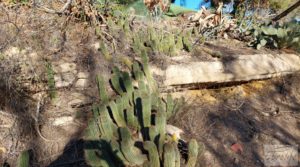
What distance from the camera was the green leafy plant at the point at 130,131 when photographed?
2814 millimetres

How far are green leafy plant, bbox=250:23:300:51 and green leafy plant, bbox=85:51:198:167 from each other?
9.08ft

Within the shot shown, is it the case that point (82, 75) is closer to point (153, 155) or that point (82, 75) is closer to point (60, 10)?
point (60, 10)

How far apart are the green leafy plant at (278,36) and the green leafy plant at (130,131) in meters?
2.77

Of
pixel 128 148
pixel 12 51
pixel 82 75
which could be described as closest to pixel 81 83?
pixel 82 75

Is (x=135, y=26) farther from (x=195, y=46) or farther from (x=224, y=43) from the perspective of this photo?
(x=224, y=43)

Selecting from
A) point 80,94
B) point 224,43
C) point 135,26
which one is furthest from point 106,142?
point 224,43

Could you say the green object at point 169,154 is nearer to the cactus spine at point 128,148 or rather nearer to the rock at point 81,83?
the cactus spine at point 128,148

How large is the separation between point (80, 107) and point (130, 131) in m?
0.85

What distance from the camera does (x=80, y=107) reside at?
3.92 meters

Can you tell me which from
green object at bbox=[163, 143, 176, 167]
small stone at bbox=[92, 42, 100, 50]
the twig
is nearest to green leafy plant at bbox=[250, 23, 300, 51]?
small stone at bbox=[92, 42, 100, 50]

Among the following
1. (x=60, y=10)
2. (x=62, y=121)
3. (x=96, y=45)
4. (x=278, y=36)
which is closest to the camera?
(x=62, y=121)

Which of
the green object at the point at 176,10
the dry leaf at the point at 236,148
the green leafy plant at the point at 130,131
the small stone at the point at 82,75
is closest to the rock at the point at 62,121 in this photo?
the green leafy plant at the point at 130,131

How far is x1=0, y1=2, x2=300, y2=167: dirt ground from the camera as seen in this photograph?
340 cm

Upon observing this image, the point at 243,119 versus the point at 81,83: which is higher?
the point at 81,83
